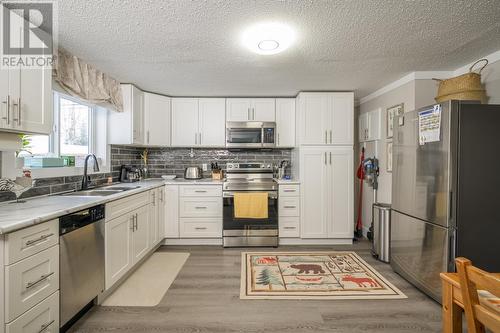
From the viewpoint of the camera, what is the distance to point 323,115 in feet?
11.8

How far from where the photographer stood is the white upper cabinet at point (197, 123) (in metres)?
3.89

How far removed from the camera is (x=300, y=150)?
360cm

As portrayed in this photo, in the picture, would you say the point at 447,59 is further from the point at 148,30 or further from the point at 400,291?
the point at 148,30

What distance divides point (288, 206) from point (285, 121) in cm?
130

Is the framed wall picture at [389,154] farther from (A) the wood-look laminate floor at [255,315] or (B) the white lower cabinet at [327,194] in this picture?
(A) the wood-look laminate floor at [255,315]

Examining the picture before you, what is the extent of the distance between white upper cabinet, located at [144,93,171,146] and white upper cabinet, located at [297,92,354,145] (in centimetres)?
201

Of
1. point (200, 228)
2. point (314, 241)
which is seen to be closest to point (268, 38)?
point (200, 228)

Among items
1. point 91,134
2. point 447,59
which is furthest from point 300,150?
point 91,134

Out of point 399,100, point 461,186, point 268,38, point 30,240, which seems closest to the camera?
point 30,240

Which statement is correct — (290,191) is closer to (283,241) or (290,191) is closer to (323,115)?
(283,241)

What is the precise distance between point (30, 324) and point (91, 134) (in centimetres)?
239

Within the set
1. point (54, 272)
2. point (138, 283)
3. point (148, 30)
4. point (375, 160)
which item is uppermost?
point (148, 30)

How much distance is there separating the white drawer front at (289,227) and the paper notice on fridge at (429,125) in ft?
6.28

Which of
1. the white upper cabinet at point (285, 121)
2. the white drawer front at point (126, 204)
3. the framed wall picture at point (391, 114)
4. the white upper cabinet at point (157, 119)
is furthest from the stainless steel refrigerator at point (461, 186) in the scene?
the white upper cabinet at point (157, 119)
